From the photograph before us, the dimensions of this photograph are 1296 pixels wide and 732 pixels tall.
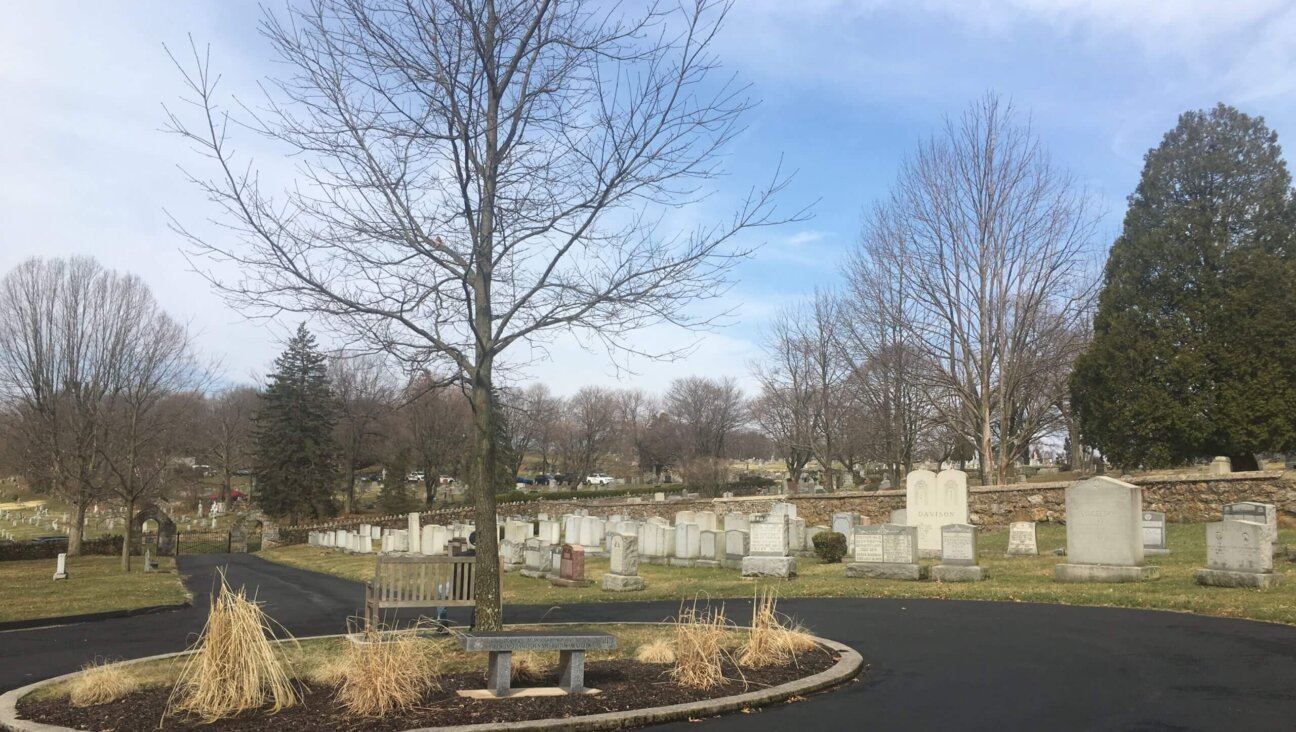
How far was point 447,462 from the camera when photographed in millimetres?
61625

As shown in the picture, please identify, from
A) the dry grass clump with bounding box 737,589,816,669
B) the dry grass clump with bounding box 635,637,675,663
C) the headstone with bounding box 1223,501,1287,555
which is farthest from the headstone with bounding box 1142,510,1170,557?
the dry grass clump with bounding box 635,637,675,663

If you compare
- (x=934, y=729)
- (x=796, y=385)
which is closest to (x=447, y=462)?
(x=796, y=385)

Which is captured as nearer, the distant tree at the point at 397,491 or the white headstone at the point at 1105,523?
the white headstone at the point at 1105,523

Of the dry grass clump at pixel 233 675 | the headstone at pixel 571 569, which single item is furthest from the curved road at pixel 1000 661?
the headstone at pixel 571 569

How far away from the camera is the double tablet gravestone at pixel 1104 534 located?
13.6 meters

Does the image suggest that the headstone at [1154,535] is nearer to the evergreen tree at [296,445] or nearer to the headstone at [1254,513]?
the headstone at [1254,513]

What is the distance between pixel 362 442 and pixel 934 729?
57.9m

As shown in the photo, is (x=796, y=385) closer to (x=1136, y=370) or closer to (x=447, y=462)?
(x=1136, y=370)

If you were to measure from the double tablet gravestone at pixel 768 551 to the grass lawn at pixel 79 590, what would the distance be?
10885mm

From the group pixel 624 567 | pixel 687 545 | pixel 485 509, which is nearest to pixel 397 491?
pixel 687 545

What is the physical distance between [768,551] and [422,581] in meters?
8.44

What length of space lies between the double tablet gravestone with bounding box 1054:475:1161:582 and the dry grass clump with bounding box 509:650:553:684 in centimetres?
986

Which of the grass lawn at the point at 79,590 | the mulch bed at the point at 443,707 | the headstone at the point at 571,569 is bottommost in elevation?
the grass lawn at the point at 79,590

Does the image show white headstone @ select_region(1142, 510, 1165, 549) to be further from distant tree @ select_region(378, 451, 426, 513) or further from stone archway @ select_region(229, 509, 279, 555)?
distant tree @ select_region(378, 451, 426, 513)
